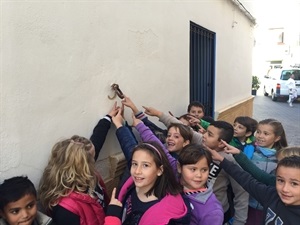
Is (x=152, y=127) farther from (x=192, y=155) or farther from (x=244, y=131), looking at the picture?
(x=192, y=155)

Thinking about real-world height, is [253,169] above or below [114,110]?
below

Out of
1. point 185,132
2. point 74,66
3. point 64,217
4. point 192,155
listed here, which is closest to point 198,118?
point 185,132

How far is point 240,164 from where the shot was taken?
7.95 ft

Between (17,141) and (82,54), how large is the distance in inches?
33.7

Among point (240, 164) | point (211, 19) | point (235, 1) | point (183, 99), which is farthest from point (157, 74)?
point (235, 1)

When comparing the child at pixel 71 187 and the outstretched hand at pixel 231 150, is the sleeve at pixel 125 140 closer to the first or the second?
the child at pixel 71 187

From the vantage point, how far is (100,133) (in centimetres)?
250

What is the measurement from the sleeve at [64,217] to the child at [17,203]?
121 mm

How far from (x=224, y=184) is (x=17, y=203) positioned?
5.39 ft

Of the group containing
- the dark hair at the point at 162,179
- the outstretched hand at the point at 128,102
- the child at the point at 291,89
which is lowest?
the child at the point at 291,89

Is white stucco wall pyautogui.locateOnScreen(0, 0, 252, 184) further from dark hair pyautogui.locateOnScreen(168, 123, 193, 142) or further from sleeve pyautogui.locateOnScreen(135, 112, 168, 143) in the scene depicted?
dark hair pyautogui.locateOnScreen(168, 123, 193, 142)

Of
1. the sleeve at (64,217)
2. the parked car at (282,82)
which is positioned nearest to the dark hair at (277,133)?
the sleeve at (64,217)

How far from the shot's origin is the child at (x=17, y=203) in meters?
1.57

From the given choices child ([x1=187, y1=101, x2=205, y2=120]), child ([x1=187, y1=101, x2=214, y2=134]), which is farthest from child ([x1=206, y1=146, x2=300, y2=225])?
child ([x1=187, y1=101, x2=205, y2=120])
